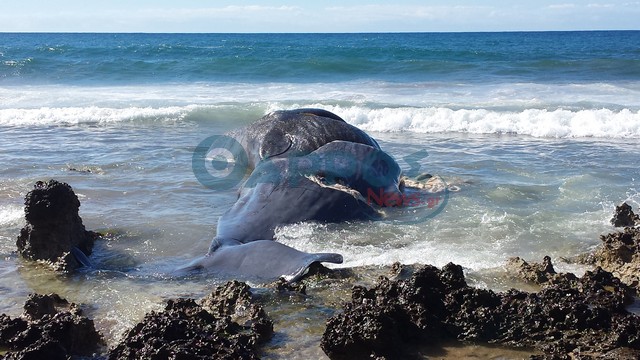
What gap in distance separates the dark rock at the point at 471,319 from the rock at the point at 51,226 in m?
2.42

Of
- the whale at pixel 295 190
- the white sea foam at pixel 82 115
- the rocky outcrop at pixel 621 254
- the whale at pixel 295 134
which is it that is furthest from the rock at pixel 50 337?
the white sea foam at pixel 82 115

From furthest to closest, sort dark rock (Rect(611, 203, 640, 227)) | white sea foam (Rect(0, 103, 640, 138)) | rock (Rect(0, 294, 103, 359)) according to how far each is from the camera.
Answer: white sea foam (Rect(0, 103, 640, 138)) → dark rock (Rect(611, 203, 640, 227)) → rock (Rect(0, 294, 103, 359))

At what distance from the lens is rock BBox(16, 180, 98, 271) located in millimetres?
5066

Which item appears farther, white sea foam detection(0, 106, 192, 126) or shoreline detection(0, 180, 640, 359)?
white sea foam detection(0, 106, 192, 126)

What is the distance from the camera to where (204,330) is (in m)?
3.50

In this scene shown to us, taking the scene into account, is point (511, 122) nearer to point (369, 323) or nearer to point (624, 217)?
point (624, 217)

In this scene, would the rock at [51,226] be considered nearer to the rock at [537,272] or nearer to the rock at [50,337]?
the rock at [50,337]

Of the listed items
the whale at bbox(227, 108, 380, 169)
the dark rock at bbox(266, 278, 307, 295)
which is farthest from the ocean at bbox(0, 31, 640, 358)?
the whale at bbox(227, 108, 380, 169)

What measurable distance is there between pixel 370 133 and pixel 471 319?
10284mm

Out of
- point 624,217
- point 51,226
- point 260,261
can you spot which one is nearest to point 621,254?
point 624,217

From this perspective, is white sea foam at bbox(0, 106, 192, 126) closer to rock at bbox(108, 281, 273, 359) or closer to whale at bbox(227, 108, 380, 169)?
whale at bbox(227, 108, 380, 169)

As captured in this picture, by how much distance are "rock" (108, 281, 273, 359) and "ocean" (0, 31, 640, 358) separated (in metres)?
0.22

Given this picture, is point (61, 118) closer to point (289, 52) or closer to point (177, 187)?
point (177, 187)

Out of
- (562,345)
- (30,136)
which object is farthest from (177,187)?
(30,136)
